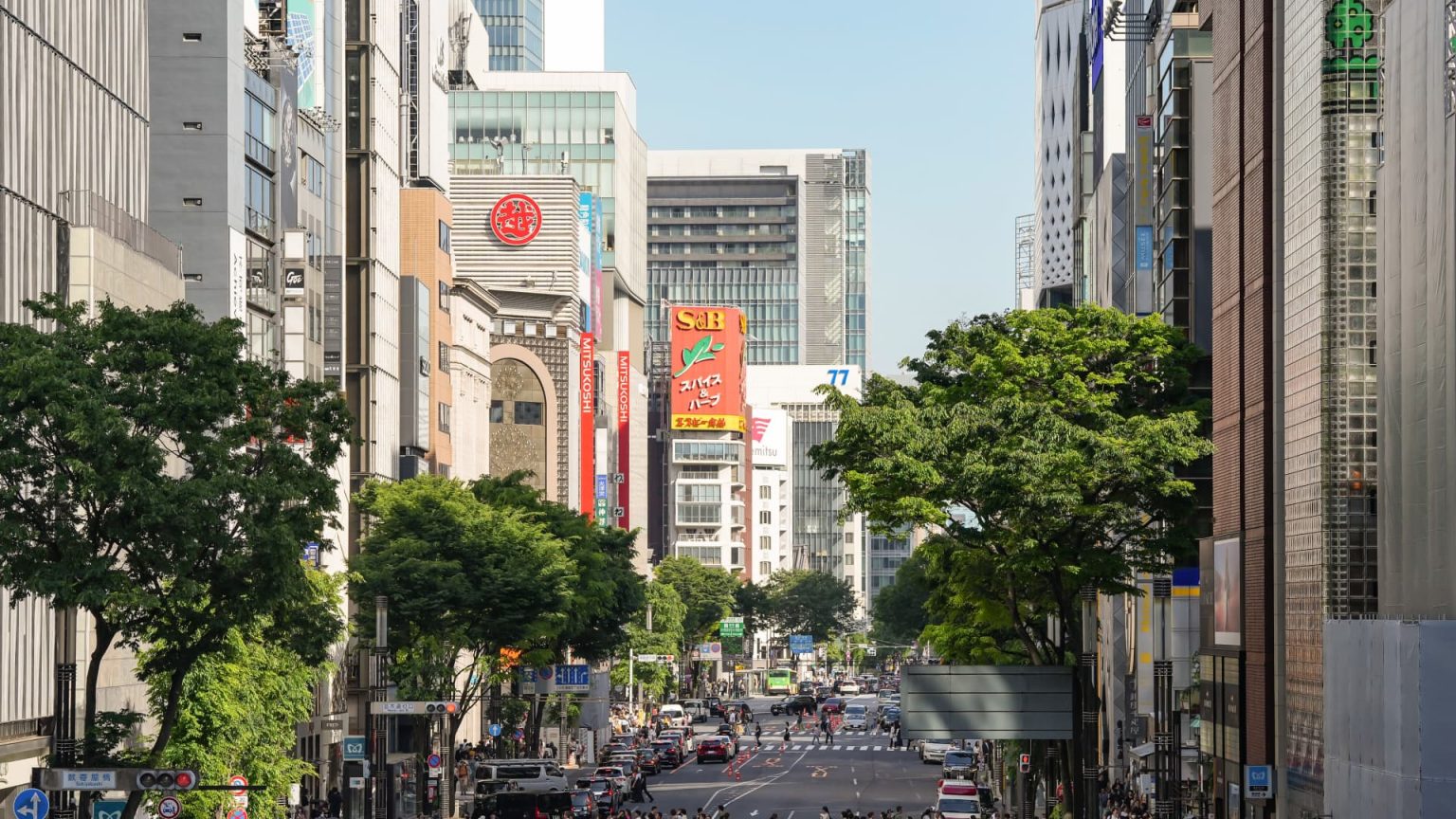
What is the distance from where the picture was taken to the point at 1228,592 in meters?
55.9

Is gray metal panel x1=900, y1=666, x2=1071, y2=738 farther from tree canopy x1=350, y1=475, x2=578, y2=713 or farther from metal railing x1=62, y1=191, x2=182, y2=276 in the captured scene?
tree canopy x1=350, y1=475, x2=578, y2=713

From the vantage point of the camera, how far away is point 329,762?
8406 centimetres

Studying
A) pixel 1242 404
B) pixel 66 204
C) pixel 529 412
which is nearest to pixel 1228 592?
pixel 1242 404

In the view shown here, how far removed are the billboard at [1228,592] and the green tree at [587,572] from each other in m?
33.5

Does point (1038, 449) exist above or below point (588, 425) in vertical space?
below

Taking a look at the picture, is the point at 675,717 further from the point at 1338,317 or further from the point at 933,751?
the point at 1338,317

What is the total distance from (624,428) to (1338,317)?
139 m

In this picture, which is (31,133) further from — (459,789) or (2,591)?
(459,789)

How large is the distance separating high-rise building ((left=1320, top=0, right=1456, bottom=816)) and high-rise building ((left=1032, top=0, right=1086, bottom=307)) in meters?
91.0

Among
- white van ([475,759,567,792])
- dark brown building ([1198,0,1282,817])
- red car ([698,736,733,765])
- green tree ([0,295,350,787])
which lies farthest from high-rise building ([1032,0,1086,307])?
green tree ([0,295,350,787])

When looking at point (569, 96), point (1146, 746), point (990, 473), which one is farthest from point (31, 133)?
point (569, 96)

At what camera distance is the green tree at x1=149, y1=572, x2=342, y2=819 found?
173 ft

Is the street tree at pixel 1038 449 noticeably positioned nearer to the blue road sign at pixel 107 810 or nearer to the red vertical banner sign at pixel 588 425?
the blue road sign at pixel 107 810

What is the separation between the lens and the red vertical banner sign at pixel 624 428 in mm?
180750
